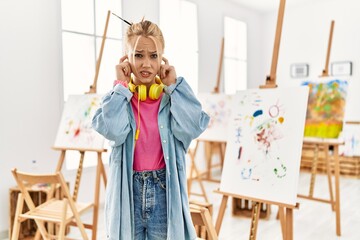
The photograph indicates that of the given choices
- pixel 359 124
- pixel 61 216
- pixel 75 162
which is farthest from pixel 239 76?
pixel 61 216

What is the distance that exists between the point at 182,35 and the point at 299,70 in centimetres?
235

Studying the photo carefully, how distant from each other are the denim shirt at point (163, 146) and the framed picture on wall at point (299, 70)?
4.99 metres

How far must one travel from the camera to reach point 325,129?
347 cm

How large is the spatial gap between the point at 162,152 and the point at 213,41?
13.3 feet

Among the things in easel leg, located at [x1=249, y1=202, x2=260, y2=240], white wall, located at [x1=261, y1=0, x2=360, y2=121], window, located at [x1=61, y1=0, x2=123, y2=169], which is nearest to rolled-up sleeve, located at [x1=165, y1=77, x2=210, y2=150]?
easel leg, located at [x1=249, y1=202, x2=260, y2=240]

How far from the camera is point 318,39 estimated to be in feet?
19.1

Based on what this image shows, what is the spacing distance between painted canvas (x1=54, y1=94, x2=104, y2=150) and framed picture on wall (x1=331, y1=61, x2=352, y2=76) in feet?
13.5

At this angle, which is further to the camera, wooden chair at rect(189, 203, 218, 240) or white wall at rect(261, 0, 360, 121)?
white wall at rect(261, 0, 360, 121)

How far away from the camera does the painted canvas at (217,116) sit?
418 cm

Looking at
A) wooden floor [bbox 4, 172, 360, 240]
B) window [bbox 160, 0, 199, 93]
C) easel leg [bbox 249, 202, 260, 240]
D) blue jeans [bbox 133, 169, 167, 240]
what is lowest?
wooden floor [bbox 4, 172, 360, 240]

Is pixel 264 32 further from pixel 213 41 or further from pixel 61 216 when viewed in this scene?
pixel 61 216

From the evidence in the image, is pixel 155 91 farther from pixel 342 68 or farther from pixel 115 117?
pixel 342 68

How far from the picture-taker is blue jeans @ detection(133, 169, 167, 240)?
138cm

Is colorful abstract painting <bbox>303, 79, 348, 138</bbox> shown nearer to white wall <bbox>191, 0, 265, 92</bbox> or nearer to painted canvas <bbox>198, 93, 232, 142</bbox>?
painted canvas <bbox>198, 93, 232, 142</bbox>
